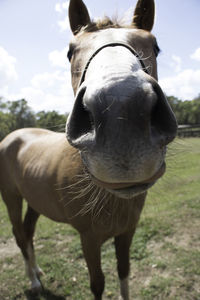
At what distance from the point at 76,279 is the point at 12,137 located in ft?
9.43

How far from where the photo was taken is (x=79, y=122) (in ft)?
3.75

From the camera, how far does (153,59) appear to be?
75.5 inches

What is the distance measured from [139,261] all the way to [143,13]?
12.5ft

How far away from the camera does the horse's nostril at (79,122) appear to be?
1122mm

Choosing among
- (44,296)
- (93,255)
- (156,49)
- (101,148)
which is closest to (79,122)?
(101,148)

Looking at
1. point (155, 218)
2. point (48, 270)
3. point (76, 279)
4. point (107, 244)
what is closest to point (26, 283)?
point (48, 270)

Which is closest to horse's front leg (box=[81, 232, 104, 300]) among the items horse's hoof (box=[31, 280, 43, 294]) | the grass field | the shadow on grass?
the grass field

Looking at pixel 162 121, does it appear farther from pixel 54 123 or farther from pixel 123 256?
pixel 123 256

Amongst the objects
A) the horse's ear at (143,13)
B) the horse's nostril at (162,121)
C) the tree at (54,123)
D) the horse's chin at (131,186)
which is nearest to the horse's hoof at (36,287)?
the tree at (54,123)

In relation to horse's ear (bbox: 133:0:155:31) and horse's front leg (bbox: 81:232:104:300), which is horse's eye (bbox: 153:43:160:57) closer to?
horse's ear (bbox: 133:0:155:31)

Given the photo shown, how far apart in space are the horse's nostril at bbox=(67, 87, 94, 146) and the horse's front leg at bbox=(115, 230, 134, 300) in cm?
195

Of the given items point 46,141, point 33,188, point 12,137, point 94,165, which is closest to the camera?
point 94,165

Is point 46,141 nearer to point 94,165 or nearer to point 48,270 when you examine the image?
point 48,270

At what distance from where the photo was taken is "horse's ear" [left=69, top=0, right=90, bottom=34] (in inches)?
90.1
